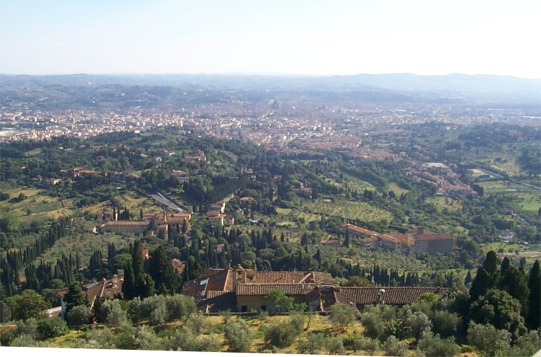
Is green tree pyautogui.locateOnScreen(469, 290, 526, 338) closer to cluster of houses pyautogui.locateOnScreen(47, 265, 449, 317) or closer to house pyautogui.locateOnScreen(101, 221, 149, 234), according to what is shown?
cluster of houses pyautogui.locateOnScreen(47, 265, 449, 317)

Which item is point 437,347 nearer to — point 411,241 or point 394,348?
point 394,348

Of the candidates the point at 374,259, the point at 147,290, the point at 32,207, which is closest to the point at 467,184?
the point at 374,259

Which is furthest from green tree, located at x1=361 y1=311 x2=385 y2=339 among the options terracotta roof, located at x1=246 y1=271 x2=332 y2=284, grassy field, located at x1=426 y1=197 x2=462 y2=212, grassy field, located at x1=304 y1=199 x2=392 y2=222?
grassy field, located at x1=426 y1=197 x2=462 y2=212

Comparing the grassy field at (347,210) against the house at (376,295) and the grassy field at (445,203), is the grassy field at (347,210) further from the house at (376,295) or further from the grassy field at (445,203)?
the house at (376,295)

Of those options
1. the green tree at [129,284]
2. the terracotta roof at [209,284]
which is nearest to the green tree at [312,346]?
the green tree at [129,284]

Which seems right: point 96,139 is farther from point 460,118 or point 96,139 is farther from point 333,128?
point 460,118

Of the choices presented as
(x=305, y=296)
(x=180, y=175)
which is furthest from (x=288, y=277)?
(x=180, y=175)
